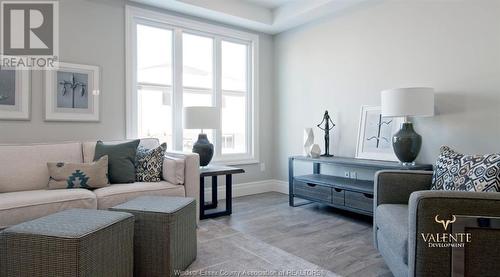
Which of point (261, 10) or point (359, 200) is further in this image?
point (261, 10)

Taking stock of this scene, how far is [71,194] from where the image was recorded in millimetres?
2367

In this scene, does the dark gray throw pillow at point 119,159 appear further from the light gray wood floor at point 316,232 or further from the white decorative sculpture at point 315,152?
the white decorative sculpture at point 315,152

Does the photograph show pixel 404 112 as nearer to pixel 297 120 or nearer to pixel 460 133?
pixel 460 133

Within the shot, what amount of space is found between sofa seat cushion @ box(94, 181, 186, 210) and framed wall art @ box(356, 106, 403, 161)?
2054 mm

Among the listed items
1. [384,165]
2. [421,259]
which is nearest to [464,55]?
[384,165]

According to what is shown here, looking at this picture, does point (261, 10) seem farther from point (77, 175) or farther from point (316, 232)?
point (77, 175)

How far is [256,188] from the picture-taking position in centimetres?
471

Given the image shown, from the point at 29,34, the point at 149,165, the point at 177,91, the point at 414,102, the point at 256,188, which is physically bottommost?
the point at 256,188

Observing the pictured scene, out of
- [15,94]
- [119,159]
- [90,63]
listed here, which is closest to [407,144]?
[119,159]

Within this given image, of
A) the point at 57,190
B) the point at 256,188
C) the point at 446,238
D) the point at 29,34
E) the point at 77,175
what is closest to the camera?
the point at 446,238

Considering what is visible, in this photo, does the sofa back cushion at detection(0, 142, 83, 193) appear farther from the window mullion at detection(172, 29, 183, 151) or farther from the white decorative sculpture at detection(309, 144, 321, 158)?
the white decorative sculpture at detection(309, 144, 321, 158)

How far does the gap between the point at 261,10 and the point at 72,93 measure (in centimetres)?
259

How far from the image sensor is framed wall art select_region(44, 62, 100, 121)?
3.17 meters

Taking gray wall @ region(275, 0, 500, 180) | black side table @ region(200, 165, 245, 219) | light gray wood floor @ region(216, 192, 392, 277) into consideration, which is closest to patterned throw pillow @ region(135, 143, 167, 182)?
black side table @ region(200, 165, 245, 219)
